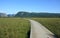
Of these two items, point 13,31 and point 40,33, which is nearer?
point 40,33

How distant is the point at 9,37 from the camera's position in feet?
44.0

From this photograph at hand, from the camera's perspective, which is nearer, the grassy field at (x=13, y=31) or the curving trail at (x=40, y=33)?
the curving trail at (x=40, y=33)

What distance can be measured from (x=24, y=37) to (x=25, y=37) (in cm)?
9

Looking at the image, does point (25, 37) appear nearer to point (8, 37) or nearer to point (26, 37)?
point (26, 37)

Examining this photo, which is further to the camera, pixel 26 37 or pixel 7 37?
pixel 26 37

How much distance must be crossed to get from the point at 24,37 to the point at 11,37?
1.68 metres

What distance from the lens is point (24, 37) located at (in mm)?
14727

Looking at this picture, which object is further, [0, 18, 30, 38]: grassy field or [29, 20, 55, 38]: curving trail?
[0, 18, 30, 38]: grassy field

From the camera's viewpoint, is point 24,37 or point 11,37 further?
point 24,37

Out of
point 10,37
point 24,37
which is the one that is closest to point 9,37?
point 10,37

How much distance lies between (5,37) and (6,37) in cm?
13

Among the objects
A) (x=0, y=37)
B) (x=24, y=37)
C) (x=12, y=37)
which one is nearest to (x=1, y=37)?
(x=0, y=37)

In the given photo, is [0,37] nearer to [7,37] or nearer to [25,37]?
[7,37]

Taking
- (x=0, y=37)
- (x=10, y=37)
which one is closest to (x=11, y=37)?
(x=10, y=37)
